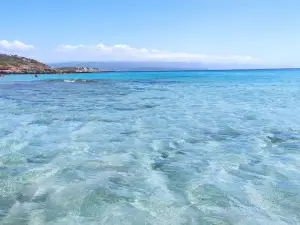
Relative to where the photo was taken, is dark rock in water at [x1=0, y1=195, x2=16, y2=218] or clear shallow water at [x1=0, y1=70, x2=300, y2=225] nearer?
dark rock in water at [x1=0, y1=195, x2=16, y2=218]

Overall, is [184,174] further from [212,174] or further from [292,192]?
[292,192]

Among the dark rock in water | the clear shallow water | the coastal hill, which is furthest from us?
the coastal hill

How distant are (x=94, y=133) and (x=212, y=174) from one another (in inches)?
302

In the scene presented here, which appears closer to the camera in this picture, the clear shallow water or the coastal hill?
the clear shallow water

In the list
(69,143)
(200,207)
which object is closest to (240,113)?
(69,143)

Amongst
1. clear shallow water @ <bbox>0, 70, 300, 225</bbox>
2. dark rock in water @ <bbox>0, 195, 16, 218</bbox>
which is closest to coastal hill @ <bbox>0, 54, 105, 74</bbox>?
clear shallow water @ <bbox>0, 70, 300, 225</bbox>

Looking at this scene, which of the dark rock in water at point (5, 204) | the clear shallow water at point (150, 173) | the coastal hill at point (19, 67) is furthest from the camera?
the coastal hill at point (19, 67)

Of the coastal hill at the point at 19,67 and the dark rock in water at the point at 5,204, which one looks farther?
the coastal hill at the point at 19,67

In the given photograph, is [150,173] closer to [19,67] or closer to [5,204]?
[5,204]

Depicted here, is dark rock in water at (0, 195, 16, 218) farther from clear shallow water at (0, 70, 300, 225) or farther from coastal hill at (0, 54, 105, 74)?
coastal hill at (0, 54, 105, 74)

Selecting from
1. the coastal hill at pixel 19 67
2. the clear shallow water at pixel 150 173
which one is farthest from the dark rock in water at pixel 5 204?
the coastal hill at pixel 19 67

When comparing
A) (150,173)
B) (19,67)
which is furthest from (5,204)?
(19,67)

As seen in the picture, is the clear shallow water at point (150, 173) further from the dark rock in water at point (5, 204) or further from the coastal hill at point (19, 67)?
the coastal hill at point (19, 67)

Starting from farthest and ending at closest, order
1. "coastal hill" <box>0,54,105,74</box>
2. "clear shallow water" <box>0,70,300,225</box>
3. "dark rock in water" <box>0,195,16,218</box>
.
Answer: "coastal hill" <box>0,54,105,74</box> → "clear shallow water" <box>0,70,300,225</box> → "dark rock in water" <box>0,195,16,218</box>
